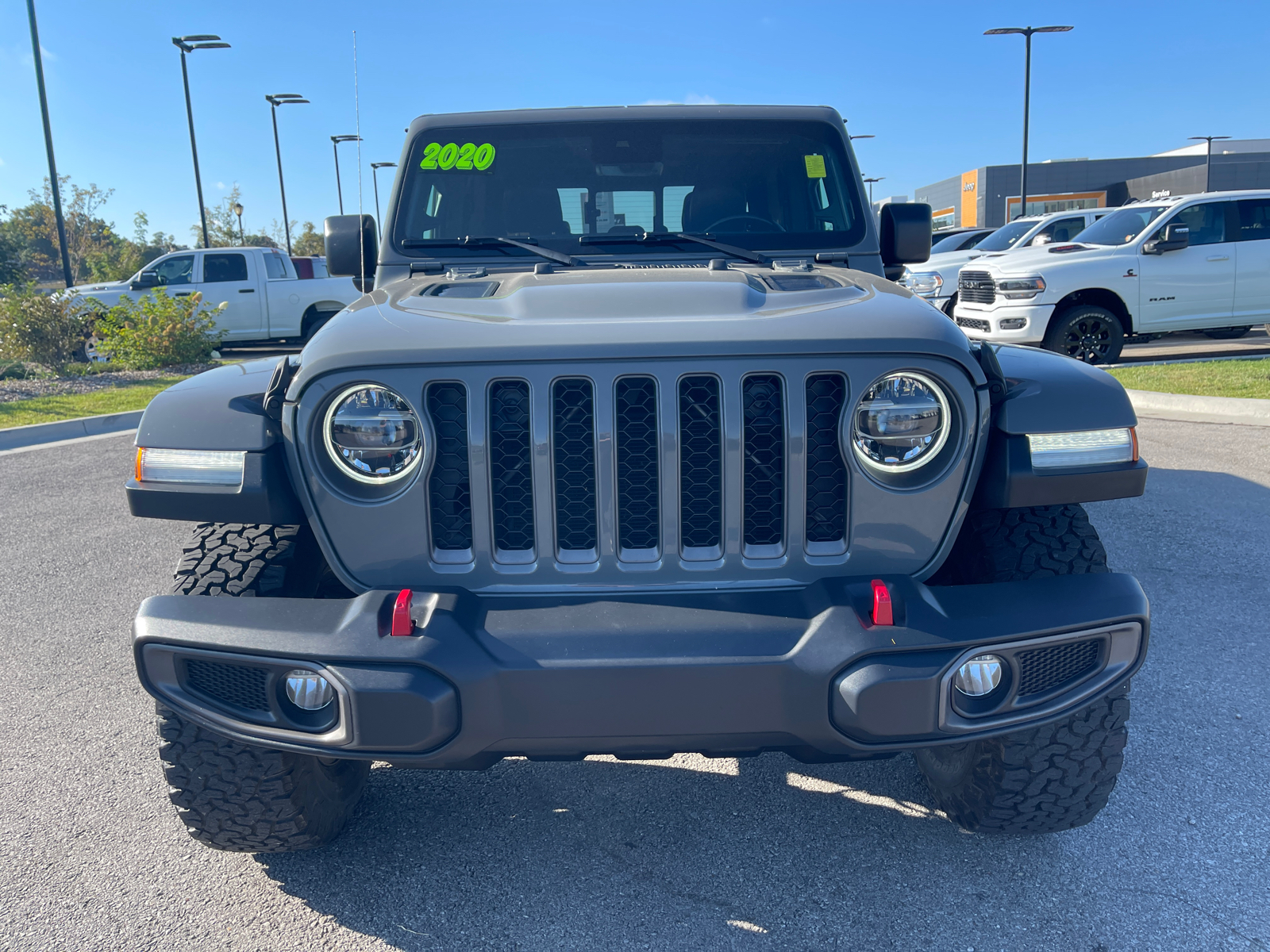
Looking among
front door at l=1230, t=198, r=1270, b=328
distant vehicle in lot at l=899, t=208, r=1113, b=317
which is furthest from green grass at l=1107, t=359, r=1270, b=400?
distant vehicle in lot at l=899, t=208, r=1113, b=317

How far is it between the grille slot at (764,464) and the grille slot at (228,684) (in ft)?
3.44

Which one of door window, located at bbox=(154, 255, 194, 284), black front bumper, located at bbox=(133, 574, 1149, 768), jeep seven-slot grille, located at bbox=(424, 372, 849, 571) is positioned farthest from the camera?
door window, located at bbox=(154, 255, 194, 284)

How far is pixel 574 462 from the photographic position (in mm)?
1997

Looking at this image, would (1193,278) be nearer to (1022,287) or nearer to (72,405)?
(1022,287)

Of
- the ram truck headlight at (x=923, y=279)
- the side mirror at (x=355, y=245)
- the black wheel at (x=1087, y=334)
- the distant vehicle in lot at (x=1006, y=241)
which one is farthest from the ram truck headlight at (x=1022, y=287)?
the side mirror at (x=355, y=245)

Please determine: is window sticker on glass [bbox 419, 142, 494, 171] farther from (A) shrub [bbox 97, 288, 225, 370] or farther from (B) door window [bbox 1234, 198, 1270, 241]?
(A) shrub [bbox 97, 288, 225, 370]

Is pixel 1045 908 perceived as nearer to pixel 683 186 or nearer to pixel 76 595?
pixel 683 186

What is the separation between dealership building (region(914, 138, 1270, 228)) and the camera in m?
47.1

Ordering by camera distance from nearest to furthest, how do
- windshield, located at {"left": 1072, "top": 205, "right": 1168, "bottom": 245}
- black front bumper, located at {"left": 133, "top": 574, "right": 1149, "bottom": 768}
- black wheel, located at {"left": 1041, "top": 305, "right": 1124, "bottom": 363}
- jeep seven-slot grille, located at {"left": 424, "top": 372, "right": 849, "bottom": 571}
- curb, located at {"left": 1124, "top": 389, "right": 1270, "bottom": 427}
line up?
black front bumper, located at {"left": 133, "top": 574, "right": 1149, "bottom": 768}, jeep seven-slot grille, located at {"left": 424, "top": 372, "right": 849, "bottom": 571}, curb, located at {"left": 1124, "top": 389, "right": 1270, "bottom": 427}, black wheel, located at {"left": 1041, "top": 305, "right": 1124, "bottom": 363}, windshield, located at {"left": 1072, "top": 205, "right": 1168, "bottom": 245}

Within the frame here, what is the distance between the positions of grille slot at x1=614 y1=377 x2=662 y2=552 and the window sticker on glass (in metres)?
1.72

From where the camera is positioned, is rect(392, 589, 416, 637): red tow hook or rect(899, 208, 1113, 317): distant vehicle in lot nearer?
rect(392, 589, 416, 637): red tow hook

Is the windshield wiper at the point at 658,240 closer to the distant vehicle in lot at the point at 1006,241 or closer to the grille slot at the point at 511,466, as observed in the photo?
the grille slot at the point at 511,466

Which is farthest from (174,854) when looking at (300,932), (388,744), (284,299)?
(284,299)

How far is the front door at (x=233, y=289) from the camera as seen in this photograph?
15656mm
